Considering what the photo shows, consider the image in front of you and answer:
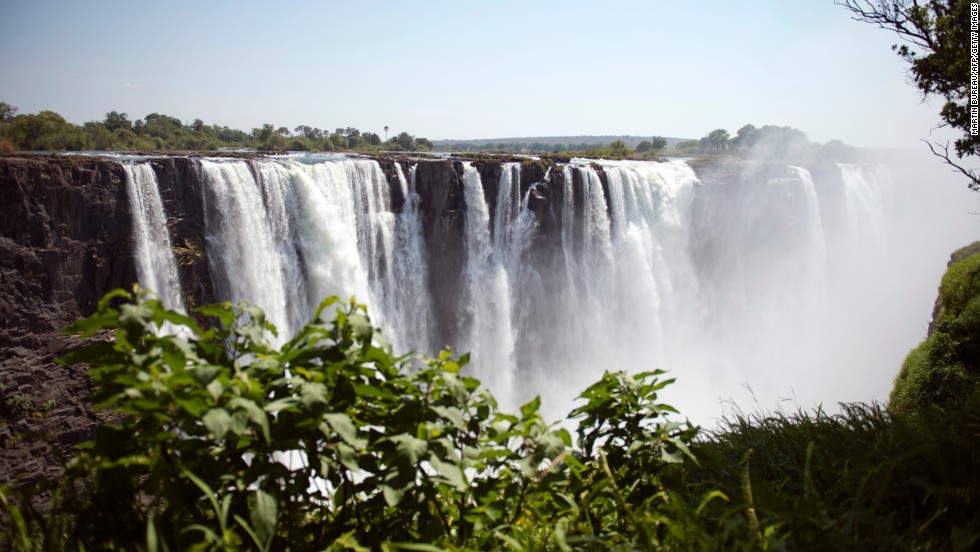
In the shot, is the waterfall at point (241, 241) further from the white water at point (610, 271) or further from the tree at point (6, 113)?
the tree at point (6, 113)

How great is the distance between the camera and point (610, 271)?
24.1 metres

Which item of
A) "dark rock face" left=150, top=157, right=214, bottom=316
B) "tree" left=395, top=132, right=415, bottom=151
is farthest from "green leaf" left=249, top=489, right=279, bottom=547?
"tree" left=395, top=132, right=415, bottom=151

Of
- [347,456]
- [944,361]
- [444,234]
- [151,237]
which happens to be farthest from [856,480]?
[444,234]

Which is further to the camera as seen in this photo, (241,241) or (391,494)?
(241,241)

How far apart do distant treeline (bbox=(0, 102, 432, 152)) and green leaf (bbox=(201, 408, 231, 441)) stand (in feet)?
64.6

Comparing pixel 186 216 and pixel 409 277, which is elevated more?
pixel 186 216

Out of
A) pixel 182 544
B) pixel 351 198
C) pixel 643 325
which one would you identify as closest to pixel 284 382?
pixel 182 544

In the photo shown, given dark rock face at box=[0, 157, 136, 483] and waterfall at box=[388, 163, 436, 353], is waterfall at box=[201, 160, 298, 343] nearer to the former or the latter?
dark rock face at box=[0, 157, 136, 483]

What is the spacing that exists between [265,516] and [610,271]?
23228 millimetres

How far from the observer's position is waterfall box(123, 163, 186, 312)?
50.0 ft

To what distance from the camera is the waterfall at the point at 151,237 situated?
600 inches

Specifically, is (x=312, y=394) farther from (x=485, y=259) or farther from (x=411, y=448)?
(x=485, y=259)

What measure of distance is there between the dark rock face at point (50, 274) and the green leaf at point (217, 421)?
49.9 feet

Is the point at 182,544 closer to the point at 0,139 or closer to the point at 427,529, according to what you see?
the point at 427,529
